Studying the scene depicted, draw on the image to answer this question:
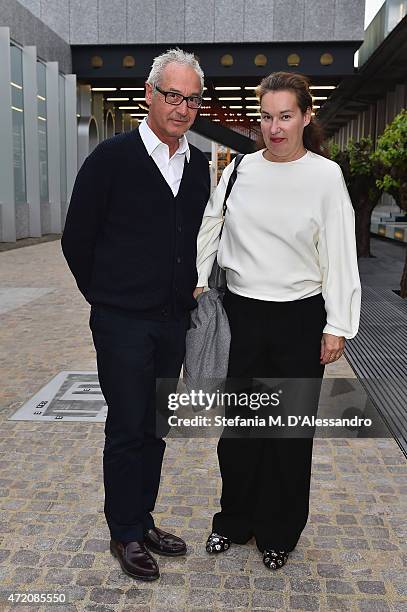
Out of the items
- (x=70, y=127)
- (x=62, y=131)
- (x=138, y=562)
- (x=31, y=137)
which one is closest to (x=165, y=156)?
(x=138, y=562)

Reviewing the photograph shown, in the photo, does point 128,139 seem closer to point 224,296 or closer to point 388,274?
point 224,296

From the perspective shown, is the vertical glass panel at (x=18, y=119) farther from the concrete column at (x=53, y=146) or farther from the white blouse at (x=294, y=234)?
the white blouse at (x=294, y=234)

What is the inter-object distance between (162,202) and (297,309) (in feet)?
2.33

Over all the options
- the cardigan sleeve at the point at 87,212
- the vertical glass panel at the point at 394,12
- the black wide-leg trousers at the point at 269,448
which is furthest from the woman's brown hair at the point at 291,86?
the vertical glass panel at the point at 394,12

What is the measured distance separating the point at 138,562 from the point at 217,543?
1.36 ft

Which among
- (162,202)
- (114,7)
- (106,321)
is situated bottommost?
(106,321)

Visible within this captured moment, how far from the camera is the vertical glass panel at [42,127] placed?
22.7 m

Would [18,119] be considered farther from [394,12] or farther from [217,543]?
[217,543]

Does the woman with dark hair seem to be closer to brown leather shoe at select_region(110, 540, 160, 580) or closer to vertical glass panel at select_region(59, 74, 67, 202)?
brown leather shoe at select_region(110, 540, 160, 580)

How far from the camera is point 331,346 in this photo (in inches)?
110

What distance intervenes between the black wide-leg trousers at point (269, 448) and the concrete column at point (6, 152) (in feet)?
56.6

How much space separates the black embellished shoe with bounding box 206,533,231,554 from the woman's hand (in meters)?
1.00

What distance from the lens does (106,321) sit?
274 centimetres

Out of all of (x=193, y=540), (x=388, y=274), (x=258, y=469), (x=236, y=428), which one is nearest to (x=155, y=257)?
(x=236, y=428)
